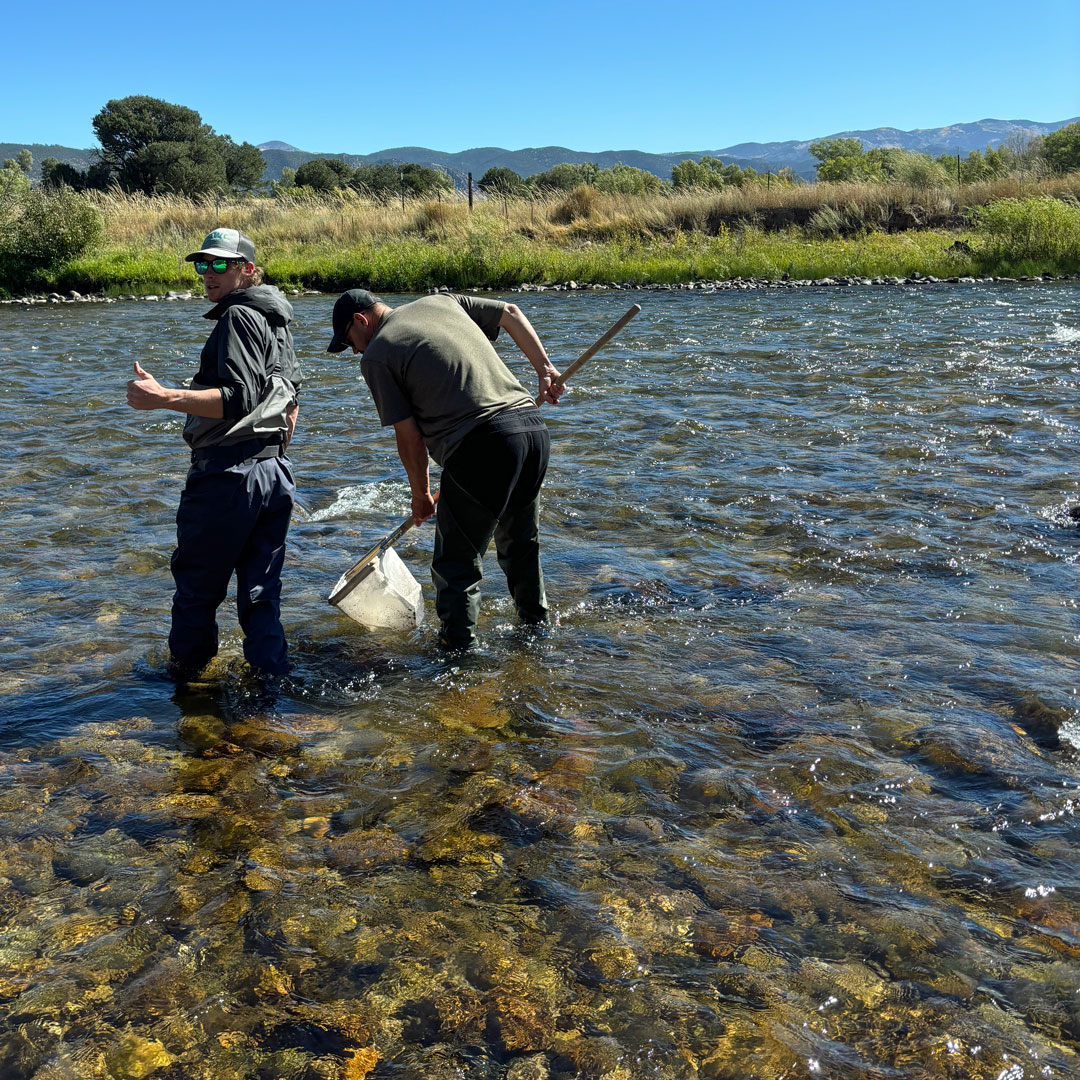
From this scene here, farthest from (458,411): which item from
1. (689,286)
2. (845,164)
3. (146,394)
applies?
(845,164)

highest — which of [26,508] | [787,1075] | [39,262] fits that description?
[39,262]

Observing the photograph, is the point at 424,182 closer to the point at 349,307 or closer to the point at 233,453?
the point at 349,307

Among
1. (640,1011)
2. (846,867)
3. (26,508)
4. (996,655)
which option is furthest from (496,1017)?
(26,508)

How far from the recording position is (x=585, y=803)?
378 cm

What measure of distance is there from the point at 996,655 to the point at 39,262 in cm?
2518

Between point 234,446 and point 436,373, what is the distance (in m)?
0.88

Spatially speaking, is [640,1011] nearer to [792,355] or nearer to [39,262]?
[792,355]

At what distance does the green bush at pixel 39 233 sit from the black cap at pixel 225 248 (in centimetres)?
2309

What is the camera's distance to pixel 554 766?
159 inches

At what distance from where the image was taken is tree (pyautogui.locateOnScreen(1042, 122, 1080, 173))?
3444 cm

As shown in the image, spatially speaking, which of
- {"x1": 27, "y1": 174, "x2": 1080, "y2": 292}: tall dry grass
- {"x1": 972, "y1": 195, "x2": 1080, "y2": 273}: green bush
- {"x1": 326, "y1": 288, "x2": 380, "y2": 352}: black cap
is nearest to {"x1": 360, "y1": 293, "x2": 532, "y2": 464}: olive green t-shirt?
{"x1": 326, "y1": 288, "x2": 380, "y2": 352}: black cap

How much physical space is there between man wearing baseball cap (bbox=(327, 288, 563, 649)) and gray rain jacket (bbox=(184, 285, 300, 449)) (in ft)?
0.88

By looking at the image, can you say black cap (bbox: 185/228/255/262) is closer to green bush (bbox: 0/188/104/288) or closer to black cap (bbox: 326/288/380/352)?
black cap (bbox: 326/288/380/352)

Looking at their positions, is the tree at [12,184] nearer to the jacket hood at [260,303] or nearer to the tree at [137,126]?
the tree at [137,126]
